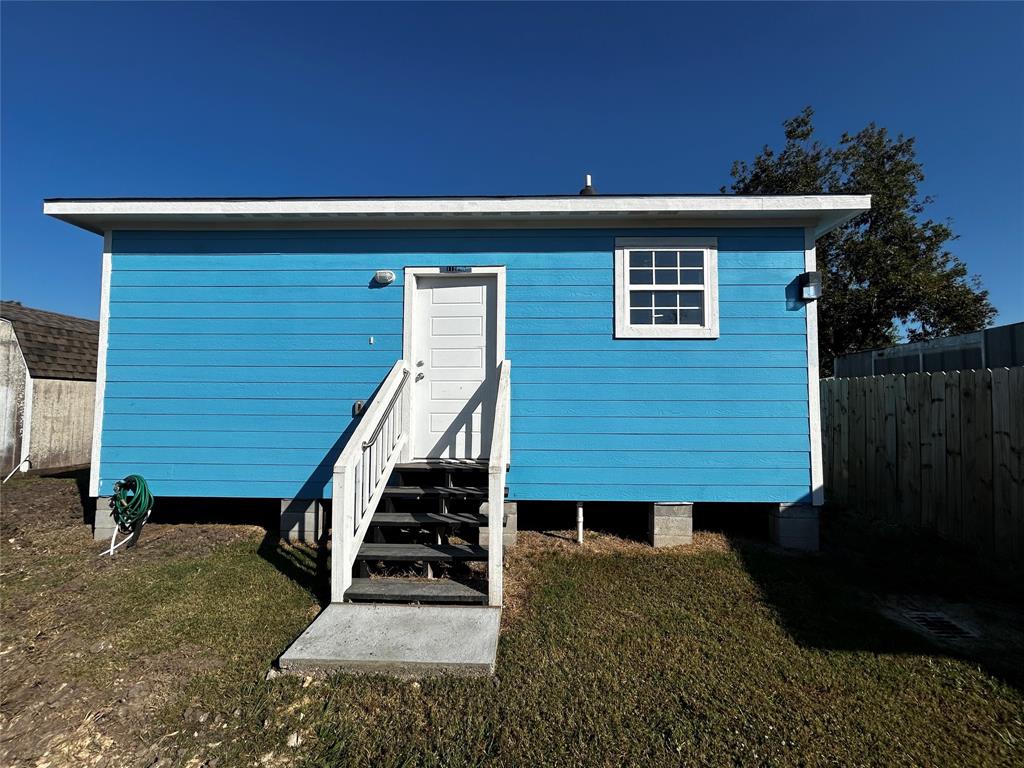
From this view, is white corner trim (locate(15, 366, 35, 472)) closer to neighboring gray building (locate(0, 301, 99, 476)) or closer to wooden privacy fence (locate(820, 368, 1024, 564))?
neighboring gray building (locate(0, 301, 99, 476))

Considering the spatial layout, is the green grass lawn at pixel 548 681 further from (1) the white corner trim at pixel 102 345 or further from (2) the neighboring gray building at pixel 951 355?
(2) the neighboring gray building at pixel 951 355

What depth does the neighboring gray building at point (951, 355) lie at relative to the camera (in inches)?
272

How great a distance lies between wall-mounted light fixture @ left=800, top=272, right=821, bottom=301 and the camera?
4480mm

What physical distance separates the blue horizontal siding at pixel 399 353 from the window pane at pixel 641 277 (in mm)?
243

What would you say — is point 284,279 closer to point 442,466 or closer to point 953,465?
point 442,466

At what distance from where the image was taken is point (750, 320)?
4.65m

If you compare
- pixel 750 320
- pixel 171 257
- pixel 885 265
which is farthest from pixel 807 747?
pixel 885 265

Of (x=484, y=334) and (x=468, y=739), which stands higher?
(x=484, y=334)

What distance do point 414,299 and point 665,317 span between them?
8.40ft

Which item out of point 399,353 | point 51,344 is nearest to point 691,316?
point 399,353

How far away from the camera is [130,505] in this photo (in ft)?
14.8

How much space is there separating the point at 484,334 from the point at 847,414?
16.7 ft

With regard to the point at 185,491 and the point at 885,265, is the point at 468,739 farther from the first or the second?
the point at 885,265

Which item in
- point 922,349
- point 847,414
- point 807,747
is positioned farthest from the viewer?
point 922,349
